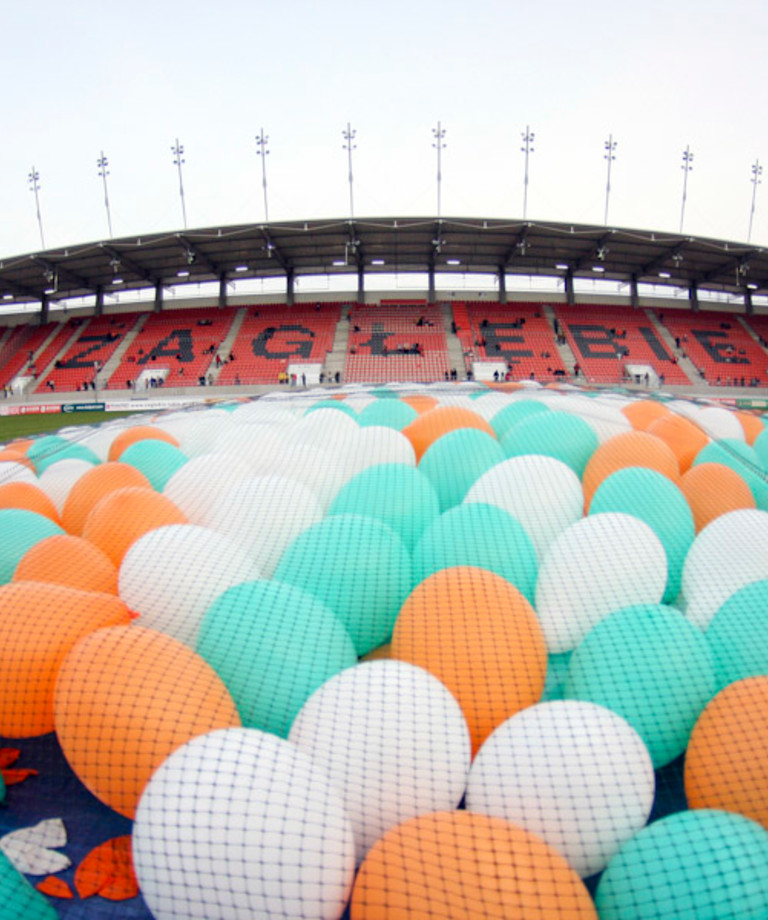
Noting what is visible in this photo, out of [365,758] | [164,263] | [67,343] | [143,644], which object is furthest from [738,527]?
[67,343]

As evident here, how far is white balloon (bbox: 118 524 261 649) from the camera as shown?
1.95 meters

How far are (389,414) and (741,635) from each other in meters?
2.65

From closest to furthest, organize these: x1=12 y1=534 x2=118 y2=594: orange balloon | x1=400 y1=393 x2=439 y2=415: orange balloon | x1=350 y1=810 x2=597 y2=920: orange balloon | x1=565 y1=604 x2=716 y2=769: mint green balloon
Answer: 1. x1=350 y1=810 x2=597 y2=920: orange balloon
2. x1=565 y1=604 x2=716 y2=769: mint green balloon
3. x1=12 y1=534 x2=118 y2=594: orange balloon
4. x1=400 y1=393 x2=439 y2=415: orange balloon

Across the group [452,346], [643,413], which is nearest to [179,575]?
[643,413]

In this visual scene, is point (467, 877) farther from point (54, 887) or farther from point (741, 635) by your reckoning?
point (741, 635)

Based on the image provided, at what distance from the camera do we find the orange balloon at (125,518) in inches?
93.7

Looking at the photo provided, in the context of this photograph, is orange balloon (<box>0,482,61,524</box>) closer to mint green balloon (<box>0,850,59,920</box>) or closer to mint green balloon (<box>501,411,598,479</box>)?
mint green balloon (<box>0,850,59,920</box>)

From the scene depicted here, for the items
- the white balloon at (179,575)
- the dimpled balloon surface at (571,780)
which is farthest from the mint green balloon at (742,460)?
the white balloon at (179,575)

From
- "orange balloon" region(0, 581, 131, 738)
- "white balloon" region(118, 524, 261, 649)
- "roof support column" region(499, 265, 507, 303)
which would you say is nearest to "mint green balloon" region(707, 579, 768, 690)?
"white balloon" region(118, 524, 261, 649)

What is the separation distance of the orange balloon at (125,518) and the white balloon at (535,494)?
1390 millimetres

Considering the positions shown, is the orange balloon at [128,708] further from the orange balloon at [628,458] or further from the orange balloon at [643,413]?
the orange balloon at [643,413]

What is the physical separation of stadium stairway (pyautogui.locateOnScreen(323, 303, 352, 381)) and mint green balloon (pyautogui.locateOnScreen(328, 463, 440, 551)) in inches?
627

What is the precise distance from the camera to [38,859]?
1432 millimetres

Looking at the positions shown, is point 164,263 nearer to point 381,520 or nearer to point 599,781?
point 381,520
